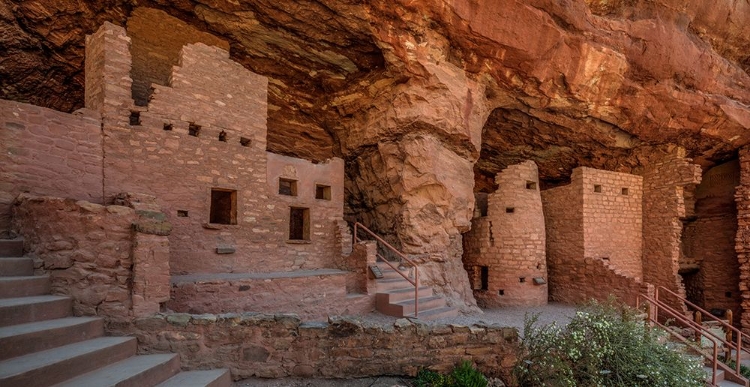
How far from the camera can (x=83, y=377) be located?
402cm

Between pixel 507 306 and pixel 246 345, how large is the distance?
1089cm

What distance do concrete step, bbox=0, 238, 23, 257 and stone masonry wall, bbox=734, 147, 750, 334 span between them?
21753 millimetres

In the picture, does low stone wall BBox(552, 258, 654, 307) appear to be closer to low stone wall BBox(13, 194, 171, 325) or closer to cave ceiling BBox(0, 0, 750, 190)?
cave ceiling BBox(0, 0, 750, 190)

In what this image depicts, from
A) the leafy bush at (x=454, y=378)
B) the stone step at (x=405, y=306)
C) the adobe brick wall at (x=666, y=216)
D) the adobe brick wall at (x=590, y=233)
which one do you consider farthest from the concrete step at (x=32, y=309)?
the adobe brick wall at (x=666, y=216)

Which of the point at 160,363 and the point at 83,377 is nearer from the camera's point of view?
the point at 83,377

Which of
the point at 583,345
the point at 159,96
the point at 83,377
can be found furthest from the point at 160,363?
the point at 583,345

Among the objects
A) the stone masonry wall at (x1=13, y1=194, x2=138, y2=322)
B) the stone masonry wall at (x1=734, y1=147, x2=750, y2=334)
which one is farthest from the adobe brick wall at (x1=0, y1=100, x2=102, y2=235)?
the stone masonry wall at (x1=734, y1=147, x2=750, y2=334)

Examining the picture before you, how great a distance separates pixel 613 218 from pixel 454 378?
12.9m

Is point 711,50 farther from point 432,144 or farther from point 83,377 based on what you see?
point 83,377

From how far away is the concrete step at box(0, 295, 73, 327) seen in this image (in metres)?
4.18

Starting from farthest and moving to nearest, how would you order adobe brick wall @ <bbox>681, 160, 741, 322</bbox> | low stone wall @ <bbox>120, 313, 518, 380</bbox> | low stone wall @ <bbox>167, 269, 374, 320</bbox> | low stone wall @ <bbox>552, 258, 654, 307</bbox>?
adobe brick wall @ <bbox>681, 160, 741, 322</bbox>
low stone wall @ <bbox>552, 258, 654, 307</bbox>
low stone wall @ <bbox>167, 269, 374, 320</bbox>
low stone wall @ <bbox>120, 313, 518, 380</bbox>

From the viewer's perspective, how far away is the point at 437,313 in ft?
31.7

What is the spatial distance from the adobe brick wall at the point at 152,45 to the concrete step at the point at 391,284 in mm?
7621

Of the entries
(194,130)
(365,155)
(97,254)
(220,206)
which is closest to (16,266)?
(97,254)
